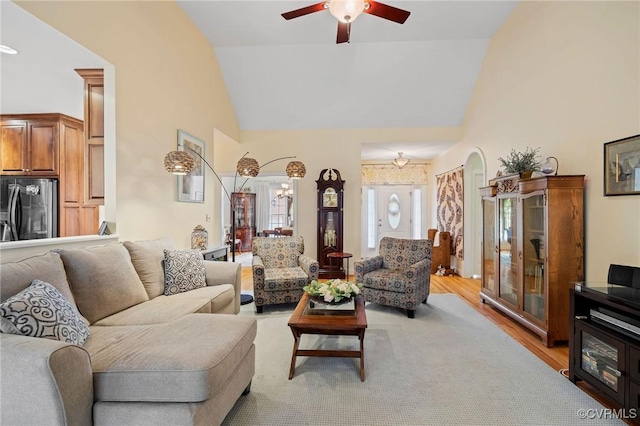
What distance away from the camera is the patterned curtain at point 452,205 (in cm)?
551

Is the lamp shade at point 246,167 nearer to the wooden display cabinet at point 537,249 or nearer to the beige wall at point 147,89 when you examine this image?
the beige wall at point 147,89

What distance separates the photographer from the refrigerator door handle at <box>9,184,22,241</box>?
2.83 metres

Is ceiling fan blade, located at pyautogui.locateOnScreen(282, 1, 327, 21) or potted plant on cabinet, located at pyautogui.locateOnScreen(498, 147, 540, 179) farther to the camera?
potted plant on cabinet, located at pyautogui.locateOnScreen(498, 147, 540, 179)

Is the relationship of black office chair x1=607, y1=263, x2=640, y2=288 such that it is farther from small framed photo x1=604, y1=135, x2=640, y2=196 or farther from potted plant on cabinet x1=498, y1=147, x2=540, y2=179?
potted plant on cabinet x1=498, y1=147, x2=540, y2=179

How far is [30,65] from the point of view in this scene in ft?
8.80

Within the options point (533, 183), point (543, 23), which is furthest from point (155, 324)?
point (543, 23)

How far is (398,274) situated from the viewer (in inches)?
140

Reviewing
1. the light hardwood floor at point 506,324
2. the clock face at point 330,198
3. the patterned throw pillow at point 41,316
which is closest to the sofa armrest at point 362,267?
the light hardwood floor at point 506,324

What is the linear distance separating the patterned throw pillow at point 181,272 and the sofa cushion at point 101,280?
302 mm

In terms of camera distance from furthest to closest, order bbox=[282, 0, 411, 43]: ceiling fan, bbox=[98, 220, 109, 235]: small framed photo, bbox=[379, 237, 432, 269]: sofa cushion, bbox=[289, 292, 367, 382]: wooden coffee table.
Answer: bbox=[379, 237, 432, 269]: sofa cushion → bbox=[98, 220, 109, 235]: small framed photo → bbox=[282, 0, 411, 43]: ceiling fan → bbox=[289, 292, 367, 382]: wooden coffee table

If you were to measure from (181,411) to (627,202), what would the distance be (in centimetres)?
334

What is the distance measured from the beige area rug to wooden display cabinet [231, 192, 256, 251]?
6.03m
